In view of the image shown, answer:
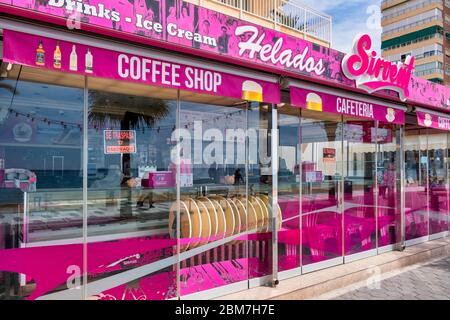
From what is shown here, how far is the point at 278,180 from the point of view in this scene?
5.34 metres

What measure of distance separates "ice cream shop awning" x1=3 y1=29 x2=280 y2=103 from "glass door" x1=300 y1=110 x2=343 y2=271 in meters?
1.52

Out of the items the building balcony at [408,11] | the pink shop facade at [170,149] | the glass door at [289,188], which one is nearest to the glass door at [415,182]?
the pink shop facade at [170,149]

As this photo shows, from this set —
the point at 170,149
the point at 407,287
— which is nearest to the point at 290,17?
the point at 170,149

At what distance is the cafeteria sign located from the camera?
454 centimetres

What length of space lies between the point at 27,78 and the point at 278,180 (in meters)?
3.41

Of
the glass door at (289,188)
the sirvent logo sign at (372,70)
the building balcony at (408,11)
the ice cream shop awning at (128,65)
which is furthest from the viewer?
the building balcony at (408,11)

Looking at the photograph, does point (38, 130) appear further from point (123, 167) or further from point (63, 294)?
point (63, 294)

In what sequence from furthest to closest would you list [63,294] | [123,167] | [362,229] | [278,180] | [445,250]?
[445,250], [362,229], [278,180], [123,167], [63,294]

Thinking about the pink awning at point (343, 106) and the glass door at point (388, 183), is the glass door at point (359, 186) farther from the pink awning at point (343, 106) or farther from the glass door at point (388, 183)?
the pink awning at point (343, 106)

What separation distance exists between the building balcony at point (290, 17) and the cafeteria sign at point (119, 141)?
5972mm

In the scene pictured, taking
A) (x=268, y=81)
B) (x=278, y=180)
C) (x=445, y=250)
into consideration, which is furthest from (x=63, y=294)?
(x=445, y=250)

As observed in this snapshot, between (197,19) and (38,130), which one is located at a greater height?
(197,19)

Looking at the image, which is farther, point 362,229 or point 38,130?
point 362,229

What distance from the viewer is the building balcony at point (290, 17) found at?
10.0 meters
